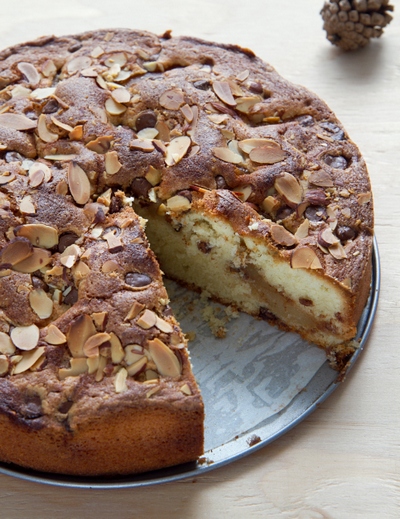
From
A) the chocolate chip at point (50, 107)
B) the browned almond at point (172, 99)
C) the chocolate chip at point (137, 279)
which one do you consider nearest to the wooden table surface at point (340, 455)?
the chocolate chip at point (137, 279)

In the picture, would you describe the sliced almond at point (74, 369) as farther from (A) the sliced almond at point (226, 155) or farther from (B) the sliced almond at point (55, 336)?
(A) the sliced almond at point (226, 155)

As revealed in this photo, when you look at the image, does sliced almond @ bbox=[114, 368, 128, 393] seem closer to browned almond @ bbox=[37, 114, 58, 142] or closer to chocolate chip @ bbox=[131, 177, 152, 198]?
chocolate chip @ bbox=[131, 177, 152, 198]

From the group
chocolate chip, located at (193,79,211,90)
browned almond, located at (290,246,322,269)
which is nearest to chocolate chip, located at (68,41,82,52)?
chocolate chip, located at (193,79,211,90)

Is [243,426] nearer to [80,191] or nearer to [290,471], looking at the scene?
[290,471]

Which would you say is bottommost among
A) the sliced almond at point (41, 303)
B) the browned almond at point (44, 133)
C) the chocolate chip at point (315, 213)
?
the sliced almond at point (41, 303)

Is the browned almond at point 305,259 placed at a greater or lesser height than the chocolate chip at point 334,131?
lesser
